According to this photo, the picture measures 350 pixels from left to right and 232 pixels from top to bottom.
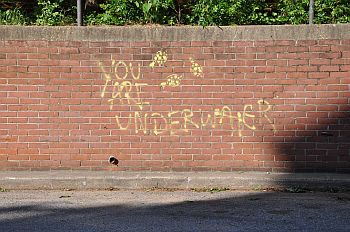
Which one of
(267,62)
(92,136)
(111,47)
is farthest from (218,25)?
(92,136)

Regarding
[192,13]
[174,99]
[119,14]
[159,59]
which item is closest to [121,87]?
[159,59]

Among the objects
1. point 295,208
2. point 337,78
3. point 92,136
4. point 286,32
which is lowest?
point 295,208

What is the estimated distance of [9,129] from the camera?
8.86 meters

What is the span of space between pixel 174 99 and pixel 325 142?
235cm

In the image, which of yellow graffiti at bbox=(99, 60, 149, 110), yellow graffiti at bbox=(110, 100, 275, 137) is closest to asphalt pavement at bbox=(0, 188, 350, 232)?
yellow graffiti at bbox=(110, 100, 275, 137)

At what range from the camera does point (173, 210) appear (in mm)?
7098

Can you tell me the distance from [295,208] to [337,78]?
2392 mm

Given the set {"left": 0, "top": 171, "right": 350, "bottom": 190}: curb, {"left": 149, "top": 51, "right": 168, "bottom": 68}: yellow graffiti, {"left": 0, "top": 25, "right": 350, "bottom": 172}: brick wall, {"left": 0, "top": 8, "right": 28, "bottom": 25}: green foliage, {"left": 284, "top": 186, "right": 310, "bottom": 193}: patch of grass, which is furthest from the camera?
{"left": 0, "top": 8, "right": 28, "bottom": 25}: green foliage

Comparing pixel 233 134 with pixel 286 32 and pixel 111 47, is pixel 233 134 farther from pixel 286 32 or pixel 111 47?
pixel 111 47

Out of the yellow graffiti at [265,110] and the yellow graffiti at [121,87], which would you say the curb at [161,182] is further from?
the yellow graffiti at [121,87]

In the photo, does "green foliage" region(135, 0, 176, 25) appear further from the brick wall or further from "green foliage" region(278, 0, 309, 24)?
"green foliage" region(278, 0, 309, 24)

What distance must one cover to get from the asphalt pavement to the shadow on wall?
66cm

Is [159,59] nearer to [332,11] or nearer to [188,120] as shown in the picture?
[188,120]

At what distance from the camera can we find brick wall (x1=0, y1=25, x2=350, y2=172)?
866 cm
